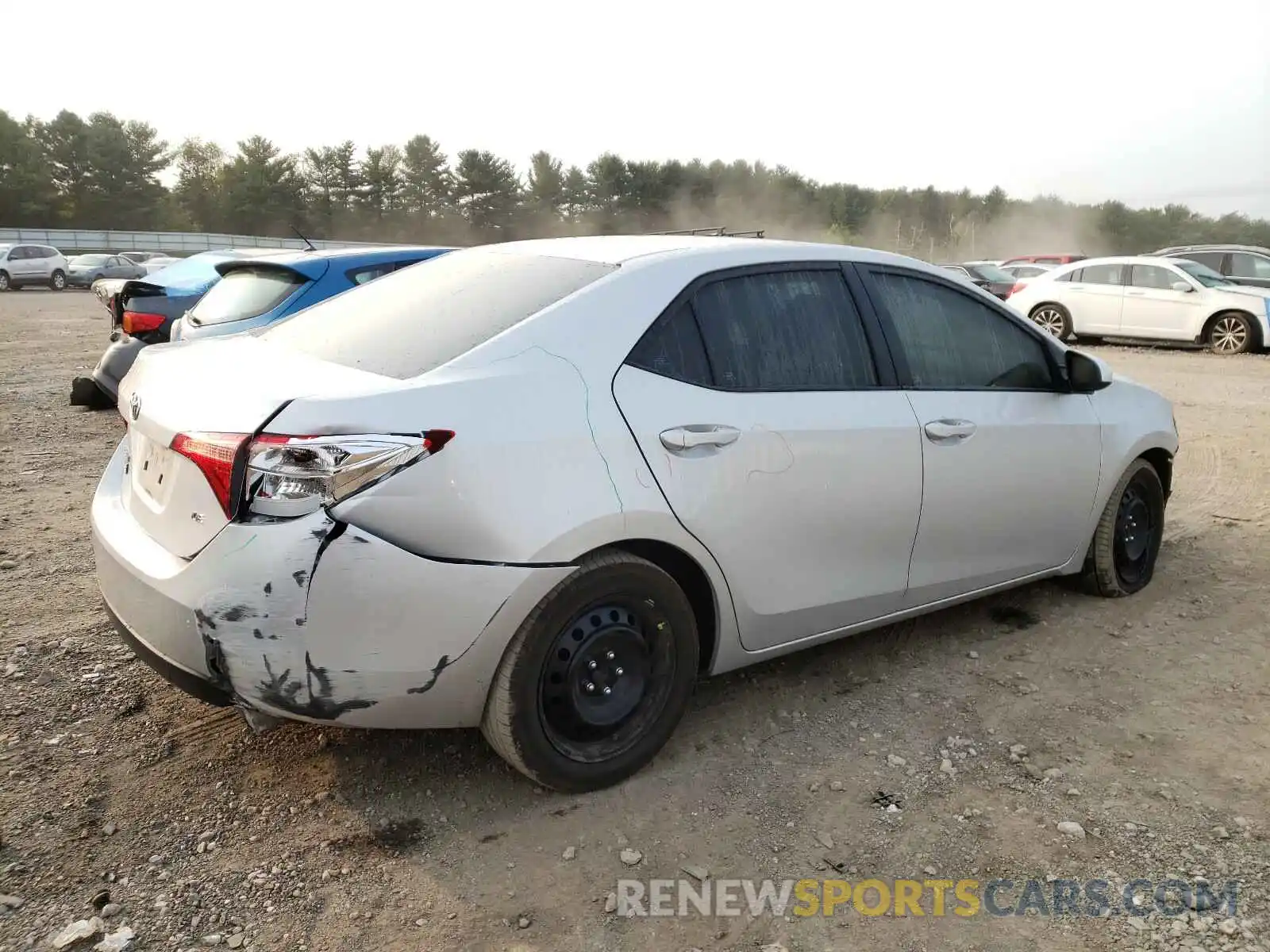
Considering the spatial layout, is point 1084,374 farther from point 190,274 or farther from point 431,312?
point 190,274

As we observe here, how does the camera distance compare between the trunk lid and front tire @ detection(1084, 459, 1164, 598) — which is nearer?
the trunk lid

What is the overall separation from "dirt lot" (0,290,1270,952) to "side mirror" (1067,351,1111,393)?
1.04 m

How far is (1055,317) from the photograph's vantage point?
656 inches

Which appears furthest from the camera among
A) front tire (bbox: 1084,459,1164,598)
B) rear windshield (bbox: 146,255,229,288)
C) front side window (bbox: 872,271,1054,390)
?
rear windshield (bbox: 146,255,229,288)

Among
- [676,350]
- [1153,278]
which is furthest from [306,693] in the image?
[1153,278]

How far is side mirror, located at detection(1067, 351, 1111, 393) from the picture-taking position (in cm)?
400

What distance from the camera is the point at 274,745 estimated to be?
308 cm

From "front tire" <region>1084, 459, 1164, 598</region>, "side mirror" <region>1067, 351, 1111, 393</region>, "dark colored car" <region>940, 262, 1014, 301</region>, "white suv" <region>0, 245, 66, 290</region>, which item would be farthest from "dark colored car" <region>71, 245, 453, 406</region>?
"white suv" <region>0, 245, 66, 290</region>

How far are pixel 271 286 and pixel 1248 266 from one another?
17.0m

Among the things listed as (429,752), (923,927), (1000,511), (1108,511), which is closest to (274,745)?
(429,752)

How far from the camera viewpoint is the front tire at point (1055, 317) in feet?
54.1

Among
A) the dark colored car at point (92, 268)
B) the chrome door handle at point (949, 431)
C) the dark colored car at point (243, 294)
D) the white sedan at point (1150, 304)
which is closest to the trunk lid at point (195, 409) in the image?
the chrome door handle at point (949, 431)

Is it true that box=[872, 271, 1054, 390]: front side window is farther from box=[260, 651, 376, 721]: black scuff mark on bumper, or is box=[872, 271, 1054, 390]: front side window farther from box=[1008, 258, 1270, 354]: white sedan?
box=[1008, 258, 1270, 354]: white sedan

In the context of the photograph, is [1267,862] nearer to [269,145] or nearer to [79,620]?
[79,620]
